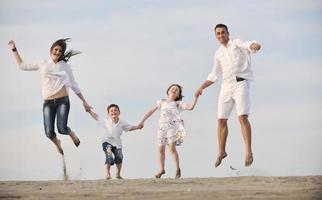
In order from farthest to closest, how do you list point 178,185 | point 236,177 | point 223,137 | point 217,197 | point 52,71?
point 52,71 < point 223,137 < point 236,177 < point 178,185 < point 217,197

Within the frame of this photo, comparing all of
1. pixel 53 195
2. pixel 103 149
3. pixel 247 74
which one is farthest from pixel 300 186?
pixel 103 149

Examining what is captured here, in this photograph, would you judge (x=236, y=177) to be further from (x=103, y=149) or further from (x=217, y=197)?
(x=103, y=149)

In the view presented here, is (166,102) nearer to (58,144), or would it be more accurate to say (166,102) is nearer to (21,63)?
(58,144)

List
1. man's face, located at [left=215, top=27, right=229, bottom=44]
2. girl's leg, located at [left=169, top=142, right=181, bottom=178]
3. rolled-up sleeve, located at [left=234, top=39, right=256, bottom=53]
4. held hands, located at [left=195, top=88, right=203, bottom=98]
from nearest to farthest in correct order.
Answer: rolled-up sleeve, located at [left=234, top=39, right=256, bottom=53], man's face, located at [left=215, top=27, right=229, bottom=44], held hands, located at [left=195, top=88, right=203, bottom=98], girl's leg, located at [left=169, top=142, right=181, bottom=178]

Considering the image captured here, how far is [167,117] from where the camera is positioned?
12.2 meters

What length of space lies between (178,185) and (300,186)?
5.30ft

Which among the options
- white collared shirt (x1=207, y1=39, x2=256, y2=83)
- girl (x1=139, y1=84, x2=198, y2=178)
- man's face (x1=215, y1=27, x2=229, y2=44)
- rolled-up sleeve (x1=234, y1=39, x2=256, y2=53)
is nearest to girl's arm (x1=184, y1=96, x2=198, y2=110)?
girl (x1=139, y1=84, x2=198, y2=178)

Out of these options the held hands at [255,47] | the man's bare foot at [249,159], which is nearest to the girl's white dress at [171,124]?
the man's bare foot at [249,159]

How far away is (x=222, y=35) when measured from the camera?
36.7ft

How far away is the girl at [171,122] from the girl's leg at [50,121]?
1737mm

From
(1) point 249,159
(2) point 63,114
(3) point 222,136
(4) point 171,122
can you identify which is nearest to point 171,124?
Answer: (4) point 171,122

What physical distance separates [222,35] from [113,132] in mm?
2881

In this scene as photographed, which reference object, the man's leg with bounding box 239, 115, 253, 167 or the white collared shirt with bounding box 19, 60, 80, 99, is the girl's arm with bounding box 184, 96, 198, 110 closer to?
the man's leg with bounding box 239, 115, 253, 167

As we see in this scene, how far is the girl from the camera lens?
1204 cm
